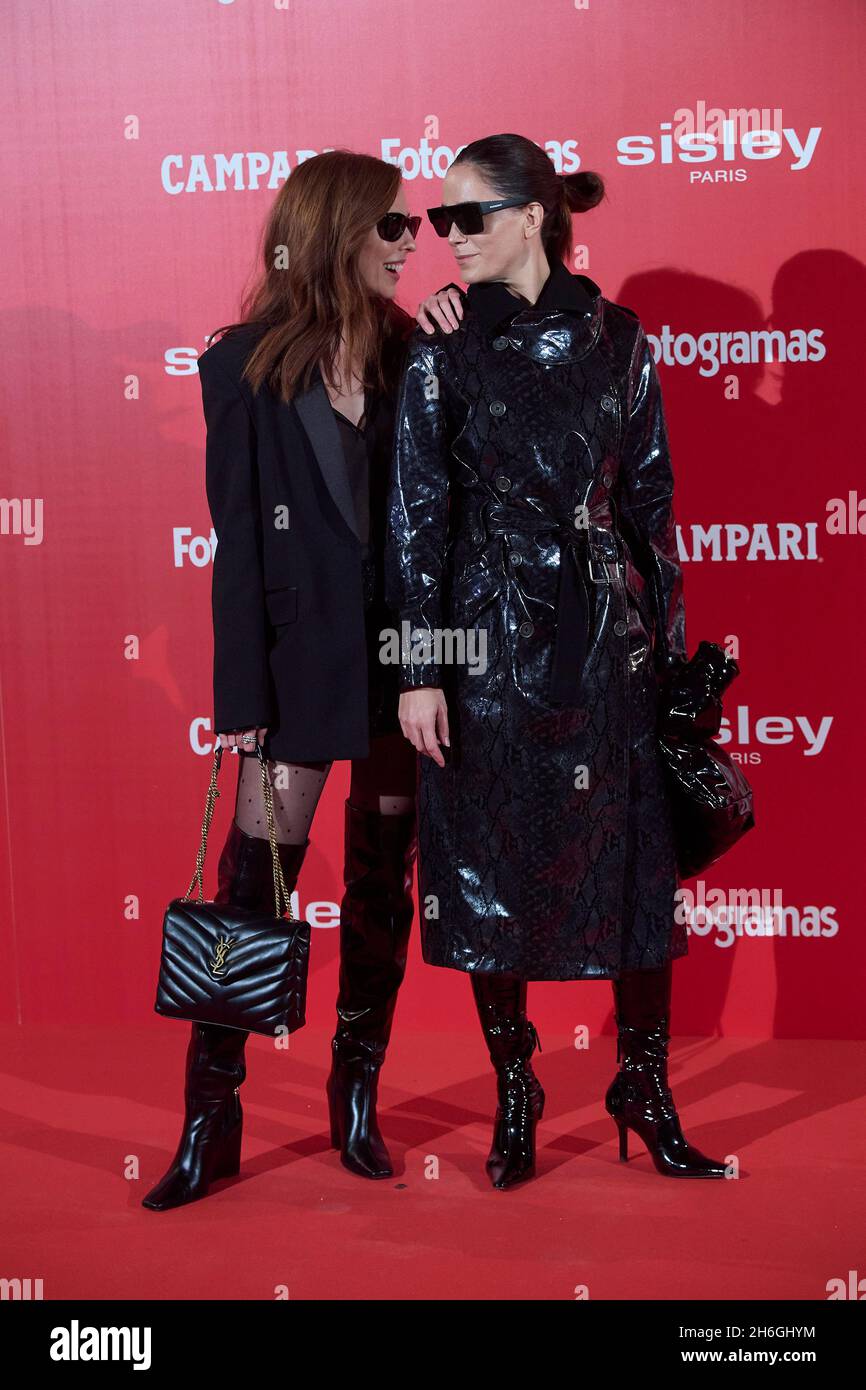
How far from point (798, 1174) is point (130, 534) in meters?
2.18

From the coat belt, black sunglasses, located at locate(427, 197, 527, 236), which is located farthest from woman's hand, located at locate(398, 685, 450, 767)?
black sunglasses, located at locate(427, 197, 527, 236)

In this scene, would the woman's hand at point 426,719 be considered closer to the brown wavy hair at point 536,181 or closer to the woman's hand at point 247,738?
the woman's hand at point 247,738

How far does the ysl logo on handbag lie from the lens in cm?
272

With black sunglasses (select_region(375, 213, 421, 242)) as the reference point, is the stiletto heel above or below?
below

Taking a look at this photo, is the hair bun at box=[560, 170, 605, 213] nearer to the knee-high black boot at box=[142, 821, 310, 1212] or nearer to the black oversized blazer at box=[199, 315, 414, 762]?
the black oversized blazer at box=[199, 315, 414, 762]

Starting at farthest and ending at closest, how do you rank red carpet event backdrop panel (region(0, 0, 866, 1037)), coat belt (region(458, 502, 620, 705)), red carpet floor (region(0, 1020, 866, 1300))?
red carpet event backdrop panel (region(0, 0, 866, 1037)) < coat belt (region(458, 502, 620, 705)) < red carpet floor (region(0, 1020, 866, 1300))

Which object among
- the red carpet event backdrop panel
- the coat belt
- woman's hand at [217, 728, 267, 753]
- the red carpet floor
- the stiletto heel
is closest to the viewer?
the red carpet floor

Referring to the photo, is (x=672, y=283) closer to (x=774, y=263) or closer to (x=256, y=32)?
Result: (x=774, y=263)

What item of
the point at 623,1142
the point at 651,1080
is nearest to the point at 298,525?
the point at 651,1080

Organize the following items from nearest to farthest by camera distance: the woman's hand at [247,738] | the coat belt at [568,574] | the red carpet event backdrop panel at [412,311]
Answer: the coat belt at [568,574] → the woman's hand at [247,738] → the red carpet event backdrop panel at [412,311]

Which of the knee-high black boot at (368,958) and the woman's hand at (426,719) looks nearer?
the woman's hand at (426,719)

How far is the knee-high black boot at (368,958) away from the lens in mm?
3002

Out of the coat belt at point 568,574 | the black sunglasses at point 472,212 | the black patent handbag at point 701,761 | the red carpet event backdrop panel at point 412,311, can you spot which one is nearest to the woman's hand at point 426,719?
the coat belt at point 568,574

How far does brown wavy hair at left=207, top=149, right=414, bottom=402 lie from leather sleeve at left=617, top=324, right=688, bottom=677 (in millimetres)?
494
